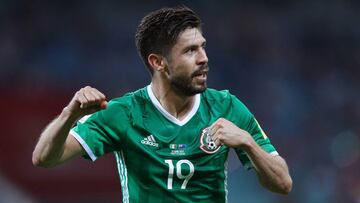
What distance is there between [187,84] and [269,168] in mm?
607

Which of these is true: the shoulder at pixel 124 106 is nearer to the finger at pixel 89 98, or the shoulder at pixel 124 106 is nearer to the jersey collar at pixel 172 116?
the jersey collar at pixel 172 116

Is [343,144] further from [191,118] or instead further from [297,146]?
[191,118]

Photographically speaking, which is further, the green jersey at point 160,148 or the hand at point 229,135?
the green jersey at point 160,148

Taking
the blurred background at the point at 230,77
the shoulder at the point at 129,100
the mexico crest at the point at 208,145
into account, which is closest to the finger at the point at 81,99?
the shoulder at the point at 129,100

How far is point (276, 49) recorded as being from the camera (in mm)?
10258

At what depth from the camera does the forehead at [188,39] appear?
4.04 meters

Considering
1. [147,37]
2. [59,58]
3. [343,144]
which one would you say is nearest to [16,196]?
[59,58]

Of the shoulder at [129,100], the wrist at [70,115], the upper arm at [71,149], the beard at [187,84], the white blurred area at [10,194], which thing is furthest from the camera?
the white blurred area at [10,194]

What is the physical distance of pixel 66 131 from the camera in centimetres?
374

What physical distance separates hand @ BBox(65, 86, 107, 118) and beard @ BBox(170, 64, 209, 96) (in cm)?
55

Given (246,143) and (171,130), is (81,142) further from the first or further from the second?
(246,143)

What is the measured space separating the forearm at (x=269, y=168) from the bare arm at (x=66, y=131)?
754 mm

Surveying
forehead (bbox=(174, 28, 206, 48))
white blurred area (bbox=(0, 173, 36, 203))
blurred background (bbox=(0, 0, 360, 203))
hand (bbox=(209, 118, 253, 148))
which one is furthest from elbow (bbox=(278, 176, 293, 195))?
white blurred area (bbox=(0, 173, 36, 203))

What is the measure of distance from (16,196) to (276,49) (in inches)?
Result: 157
